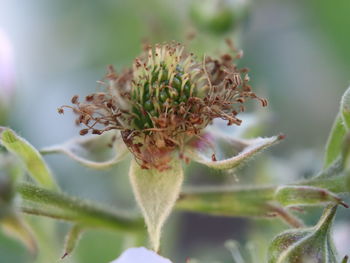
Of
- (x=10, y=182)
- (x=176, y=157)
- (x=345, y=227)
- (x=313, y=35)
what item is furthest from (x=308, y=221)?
(x=313, y=35)

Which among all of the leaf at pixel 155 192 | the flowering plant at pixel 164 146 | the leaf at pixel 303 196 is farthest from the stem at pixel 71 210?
the leaf at pixel 303 196

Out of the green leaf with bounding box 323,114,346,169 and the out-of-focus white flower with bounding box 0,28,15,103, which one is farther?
the out-of-focus white flower with bounding box 0,28,15,103

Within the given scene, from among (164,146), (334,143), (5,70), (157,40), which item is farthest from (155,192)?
(157,40)

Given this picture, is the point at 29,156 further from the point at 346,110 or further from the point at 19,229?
the point at 346,110

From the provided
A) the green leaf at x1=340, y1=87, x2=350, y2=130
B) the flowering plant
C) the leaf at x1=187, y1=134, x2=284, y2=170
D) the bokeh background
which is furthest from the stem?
the bokeh background

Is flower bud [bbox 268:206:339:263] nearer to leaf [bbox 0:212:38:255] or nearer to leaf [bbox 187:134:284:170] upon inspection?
leaf [bbox 187:134:284:170]

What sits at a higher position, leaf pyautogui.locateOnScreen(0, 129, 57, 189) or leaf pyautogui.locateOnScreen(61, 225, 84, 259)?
leaf pyautogui.locateOnScreen(0, 129, 57, 189)

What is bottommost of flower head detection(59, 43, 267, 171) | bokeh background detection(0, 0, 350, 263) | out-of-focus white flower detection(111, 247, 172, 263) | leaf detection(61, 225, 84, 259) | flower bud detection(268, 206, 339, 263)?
out-of-focus white flower detection(111, 247, 172, 263)

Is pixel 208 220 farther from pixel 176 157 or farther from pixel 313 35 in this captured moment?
pixel 176 157
